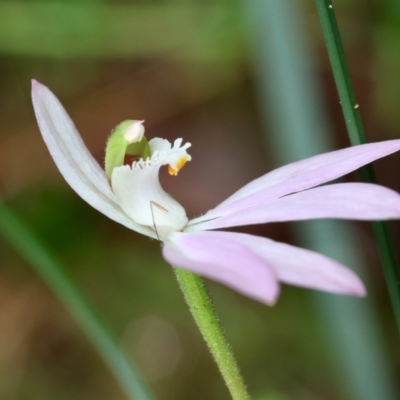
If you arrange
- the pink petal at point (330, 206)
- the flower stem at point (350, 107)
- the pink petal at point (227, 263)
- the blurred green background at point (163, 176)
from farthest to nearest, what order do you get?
1. the blurred green background at point (163, 176)
2. the flower stem at point (350, 107)
3. the pink petal at point (330, 206)
4. the pink petal at point (227, 263)

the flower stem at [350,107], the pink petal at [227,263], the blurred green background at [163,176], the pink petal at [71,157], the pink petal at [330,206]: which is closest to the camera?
the pink petal at [227,263]

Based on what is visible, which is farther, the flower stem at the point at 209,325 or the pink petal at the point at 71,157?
the pink petal at the point at 71,157

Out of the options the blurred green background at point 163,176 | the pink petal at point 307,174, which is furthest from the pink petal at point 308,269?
the blurred green background at point 163,176

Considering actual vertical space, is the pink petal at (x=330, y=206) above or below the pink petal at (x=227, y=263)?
below

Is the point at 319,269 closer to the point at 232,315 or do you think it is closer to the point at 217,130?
the point at 232,315

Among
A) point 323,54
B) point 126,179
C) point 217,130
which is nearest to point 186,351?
point 217,130

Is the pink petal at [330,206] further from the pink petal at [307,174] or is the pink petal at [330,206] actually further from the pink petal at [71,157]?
the pink petal at [71,157]
